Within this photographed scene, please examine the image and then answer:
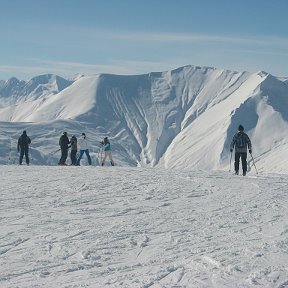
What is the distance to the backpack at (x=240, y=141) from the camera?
23.8 m

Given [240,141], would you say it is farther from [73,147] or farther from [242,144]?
[73,147]

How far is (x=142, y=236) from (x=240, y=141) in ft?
46.8

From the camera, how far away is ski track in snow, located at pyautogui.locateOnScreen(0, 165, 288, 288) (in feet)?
25.8

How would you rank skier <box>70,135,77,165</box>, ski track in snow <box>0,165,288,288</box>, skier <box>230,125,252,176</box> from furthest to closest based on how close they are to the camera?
skier <box>70,135,77,165</box>, skier <box>230,125,252,176</box>, ski track in snow <box>0,165,288,288</box>

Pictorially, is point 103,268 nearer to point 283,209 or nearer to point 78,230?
point 78,230

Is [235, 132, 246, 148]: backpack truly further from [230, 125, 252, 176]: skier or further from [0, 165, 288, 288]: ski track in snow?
[0, 165, 288, 288]: ski track in snow

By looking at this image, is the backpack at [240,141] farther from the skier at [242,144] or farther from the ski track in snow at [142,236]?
the ski track in snow at [142,236]

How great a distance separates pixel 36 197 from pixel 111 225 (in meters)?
4.80

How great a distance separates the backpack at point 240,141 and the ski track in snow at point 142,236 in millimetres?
5462

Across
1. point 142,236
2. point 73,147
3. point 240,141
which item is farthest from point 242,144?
point 142,236

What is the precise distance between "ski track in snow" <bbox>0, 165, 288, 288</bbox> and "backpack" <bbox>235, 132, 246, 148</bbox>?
546cm

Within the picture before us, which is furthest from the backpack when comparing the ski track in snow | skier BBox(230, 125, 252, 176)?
the ski track in snow

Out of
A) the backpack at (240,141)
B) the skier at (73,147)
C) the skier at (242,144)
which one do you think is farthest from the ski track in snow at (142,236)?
the skier at (73,147)

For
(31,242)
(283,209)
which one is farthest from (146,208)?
(31,242)
